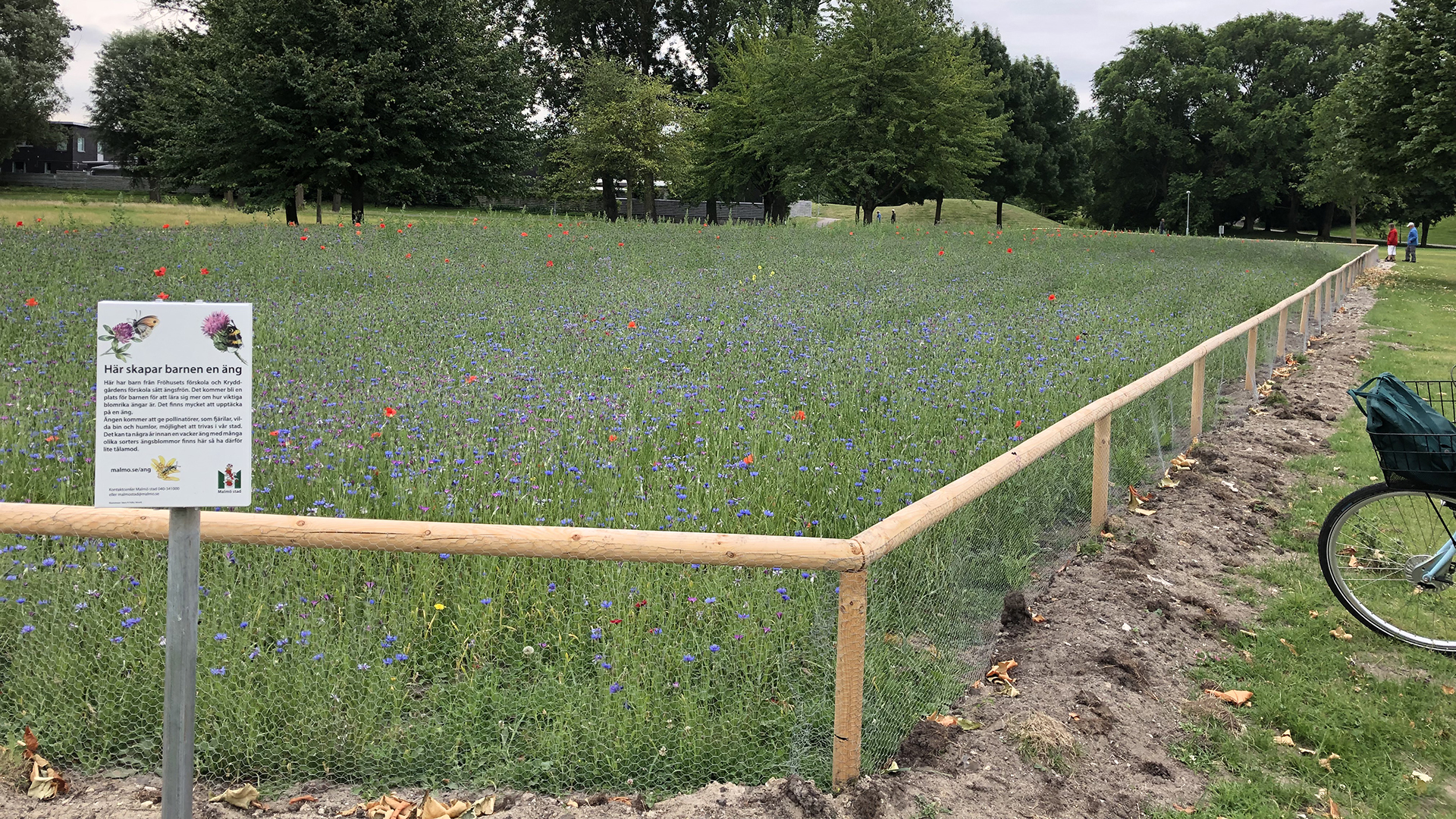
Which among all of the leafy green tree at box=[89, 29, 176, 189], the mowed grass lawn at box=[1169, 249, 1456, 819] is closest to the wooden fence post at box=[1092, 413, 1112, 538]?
the mowed grass lawn at box=[1169, 249, 1456, 819]

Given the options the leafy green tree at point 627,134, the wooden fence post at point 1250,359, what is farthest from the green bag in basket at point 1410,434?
the leafy green tree at point 627,134

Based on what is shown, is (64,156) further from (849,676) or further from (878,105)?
(849,676)

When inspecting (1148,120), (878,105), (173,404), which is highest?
(1148,120)

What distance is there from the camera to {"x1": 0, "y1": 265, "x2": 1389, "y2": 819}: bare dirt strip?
3.19 meters

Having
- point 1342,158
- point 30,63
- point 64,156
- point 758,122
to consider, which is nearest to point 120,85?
point 30,63

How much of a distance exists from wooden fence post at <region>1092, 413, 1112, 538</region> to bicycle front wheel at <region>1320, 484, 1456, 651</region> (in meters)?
1.27

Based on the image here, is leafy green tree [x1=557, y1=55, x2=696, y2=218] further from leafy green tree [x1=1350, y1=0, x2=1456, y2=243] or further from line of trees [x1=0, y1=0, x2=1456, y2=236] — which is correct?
leafy green tree [x1=1350, y1=0, x2=1456, y2=243]

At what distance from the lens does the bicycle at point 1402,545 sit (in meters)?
4.62

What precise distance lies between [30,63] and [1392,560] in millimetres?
48525

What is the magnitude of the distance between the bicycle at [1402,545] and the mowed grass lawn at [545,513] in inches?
57.6

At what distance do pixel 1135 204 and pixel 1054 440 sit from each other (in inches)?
3062

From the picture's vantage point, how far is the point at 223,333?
238cm

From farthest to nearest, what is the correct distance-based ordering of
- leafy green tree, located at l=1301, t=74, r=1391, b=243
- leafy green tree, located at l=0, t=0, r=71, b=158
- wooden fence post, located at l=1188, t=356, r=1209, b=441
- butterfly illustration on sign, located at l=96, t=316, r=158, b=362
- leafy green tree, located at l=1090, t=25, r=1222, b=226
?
leafy green tree, located at l=1090, t=25, r=1222, b=226 < leafy green tree, located at l=0, t=0, r=71, b=158 < leafy green tree, located at l=1301, t=74, r=1391, b=243 < wooden fence post, located at l=1188, t=356, r=1209, b=441 < butterfly illustration on sign, located at l=96, t=316, r=158, b=362

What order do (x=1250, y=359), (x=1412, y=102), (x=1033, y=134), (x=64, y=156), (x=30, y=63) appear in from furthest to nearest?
(x=64, y=156), (x=1033, y=134), (x=30, y=63), (x=1412, y=102), (x=1250, y=359)
